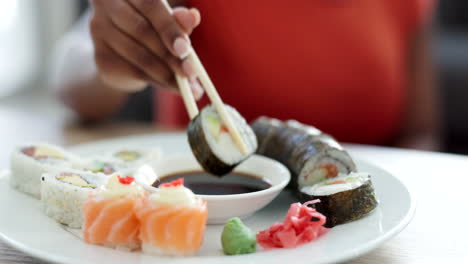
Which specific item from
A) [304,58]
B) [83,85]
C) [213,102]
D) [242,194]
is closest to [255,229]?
[242,194]

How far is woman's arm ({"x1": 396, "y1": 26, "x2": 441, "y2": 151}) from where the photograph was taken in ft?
9.07

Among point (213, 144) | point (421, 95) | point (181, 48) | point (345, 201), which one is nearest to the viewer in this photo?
point (345, 201)

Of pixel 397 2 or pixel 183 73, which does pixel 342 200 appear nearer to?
pixel 183 73

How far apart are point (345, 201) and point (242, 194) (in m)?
0.21

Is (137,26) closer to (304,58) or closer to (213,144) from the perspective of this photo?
(213,144)

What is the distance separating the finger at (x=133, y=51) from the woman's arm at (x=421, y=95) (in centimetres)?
151

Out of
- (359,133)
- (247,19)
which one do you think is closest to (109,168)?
(247,19)

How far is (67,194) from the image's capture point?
1.17m

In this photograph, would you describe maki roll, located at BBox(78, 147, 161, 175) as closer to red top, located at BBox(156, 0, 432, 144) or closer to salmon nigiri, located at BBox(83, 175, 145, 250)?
salmon nigiri, located at BBox(83, 175, 145, 250)

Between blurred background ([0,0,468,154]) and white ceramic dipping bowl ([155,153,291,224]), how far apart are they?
2517 mm

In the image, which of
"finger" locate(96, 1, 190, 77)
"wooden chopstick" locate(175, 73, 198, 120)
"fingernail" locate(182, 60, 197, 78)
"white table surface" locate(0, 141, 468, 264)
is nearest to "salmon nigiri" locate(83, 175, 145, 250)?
"white table surface" locate(0, 141, 468, 264)

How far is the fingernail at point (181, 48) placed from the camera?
4.45ft

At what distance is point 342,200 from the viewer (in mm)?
1144

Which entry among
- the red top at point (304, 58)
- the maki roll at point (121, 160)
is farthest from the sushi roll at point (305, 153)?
the red top at point (304, 58)
